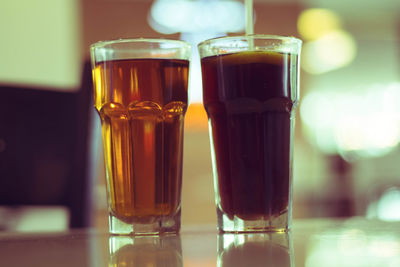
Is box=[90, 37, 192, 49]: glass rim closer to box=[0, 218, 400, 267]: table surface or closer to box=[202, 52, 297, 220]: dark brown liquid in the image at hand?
box=[202, 52, 297, 220]: dark brown liquid

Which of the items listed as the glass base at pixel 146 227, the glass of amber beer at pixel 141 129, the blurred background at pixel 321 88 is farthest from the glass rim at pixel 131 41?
the blurred background at pixel 321 88

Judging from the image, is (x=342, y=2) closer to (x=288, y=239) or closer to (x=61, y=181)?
(x=61, y=181)

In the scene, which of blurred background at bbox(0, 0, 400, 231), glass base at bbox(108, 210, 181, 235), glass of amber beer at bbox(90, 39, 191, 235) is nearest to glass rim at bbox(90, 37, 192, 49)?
glass of amber beer at bbox(90, 39, 191, 235)

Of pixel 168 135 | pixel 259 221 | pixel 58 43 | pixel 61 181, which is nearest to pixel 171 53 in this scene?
pixel 168 135

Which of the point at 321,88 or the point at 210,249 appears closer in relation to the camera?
the point at 210,249

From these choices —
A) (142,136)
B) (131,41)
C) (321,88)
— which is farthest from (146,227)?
(321,88)

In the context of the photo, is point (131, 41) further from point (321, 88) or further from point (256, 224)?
point (321, 88)

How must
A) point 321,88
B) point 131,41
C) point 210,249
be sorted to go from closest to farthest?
point 210,249
point 131,41
point 321,88
